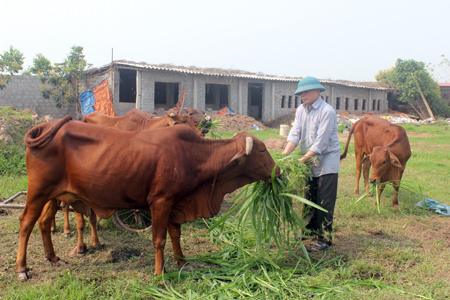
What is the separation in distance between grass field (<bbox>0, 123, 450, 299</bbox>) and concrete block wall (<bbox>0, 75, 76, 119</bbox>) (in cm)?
1484

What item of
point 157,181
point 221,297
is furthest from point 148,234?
point 221,297

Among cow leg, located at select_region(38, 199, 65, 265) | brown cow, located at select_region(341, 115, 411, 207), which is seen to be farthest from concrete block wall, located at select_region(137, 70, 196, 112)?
cow leg, located at select_region(38, 199, 65, 265)

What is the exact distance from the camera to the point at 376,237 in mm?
5004

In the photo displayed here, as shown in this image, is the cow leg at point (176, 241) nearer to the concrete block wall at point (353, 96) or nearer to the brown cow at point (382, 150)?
the brown cow at point (382, 150)

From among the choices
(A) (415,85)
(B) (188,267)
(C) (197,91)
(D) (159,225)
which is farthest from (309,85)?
(A) (415,85)

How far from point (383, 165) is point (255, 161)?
3414 millimetres

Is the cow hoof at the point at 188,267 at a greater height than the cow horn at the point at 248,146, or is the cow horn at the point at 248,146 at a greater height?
the cow horn at the point at 248,146

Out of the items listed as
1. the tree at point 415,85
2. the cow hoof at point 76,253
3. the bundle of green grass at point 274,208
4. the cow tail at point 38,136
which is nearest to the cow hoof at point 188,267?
the bundle of green grass at point 274,208

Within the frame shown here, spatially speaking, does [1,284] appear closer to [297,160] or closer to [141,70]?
[297,160]

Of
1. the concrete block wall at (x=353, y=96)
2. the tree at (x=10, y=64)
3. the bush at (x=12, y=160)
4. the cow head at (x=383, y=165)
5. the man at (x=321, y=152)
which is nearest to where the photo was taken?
the man at (x=321, y=152)

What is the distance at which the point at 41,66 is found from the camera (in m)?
18.1

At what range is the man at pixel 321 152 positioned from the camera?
4.42 metres

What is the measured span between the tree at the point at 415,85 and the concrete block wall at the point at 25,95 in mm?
29448

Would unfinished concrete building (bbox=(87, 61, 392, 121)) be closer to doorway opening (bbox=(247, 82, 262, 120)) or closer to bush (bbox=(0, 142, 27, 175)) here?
doorway opening (bbox=(247, 82, 262, 120))
